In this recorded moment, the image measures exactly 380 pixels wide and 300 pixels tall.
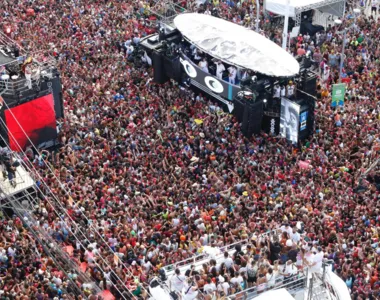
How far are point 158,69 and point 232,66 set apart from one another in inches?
149

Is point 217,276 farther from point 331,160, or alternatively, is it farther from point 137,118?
point 137,118

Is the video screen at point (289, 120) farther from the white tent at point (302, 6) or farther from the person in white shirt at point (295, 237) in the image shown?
the person in white shirt at point (295, 237)

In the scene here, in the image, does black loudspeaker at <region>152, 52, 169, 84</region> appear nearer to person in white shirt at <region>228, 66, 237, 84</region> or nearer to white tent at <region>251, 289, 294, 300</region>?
person in white shirt at <region>228, 66, 237, 84</region>

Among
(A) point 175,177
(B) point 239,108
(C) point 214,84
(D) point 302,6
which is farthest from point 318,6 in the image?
(A) point 175,177

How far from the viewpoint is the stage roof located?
29.9 metres

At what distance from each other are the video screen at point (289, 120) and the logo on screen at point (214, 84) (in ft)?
10.3

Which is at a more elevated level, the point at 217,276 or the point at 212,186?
the point at 217,276

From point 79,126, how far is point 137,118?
2.37m

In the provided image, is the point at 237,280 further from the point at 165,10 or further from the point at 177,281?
the point at 165,10

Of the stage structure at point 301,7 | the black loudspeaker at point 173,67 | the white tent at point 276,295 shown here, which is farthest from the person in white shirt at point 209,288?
the stage structure at point 301,7

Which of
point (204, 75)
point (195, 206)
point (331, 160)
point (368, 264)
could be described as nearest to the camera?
point (368, 264)

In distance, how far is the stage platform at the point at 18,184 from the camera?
25406 millimetres

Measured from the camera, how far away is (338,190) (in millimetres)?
25359

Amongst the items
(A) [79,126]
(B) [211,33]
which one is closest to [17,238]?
(A) [79,126]
